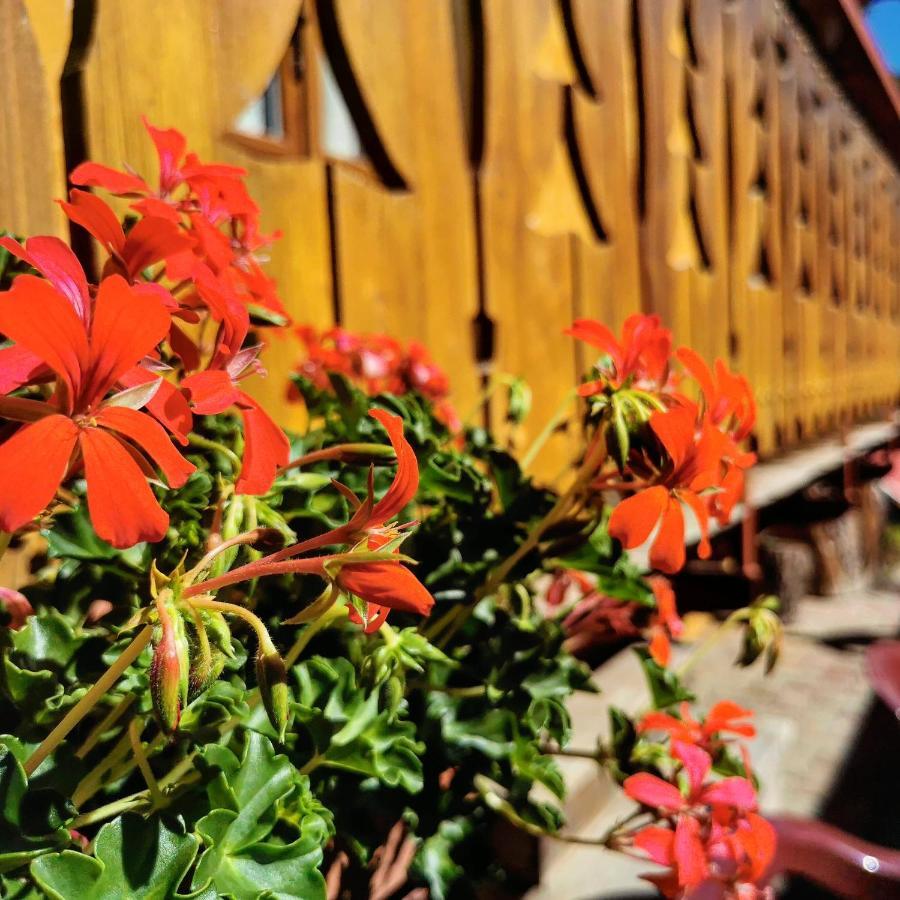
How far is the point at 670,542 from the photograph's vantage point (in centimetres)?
63

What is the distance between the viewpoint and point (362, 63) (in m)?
1.53

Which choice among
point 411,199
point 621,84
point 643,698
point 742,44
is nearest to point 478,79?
point 411,199

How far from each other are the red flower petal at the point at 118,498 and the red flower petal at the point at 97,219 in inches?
7.5

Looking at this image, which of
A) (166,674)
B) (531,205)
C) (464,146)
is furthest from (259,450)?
(531,205)

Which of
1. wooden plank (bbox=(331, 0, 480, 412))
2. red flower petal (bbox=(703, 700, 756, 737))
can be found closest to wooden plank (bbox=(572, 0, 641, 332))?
wooden plank (bbox=(331, 0, 480, 412))

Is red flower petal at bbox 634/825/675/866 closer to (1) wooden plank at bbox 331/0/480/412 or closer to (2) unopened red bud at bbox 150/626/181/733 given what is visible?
(2) unopened red bud at bbox 150/626/181/733

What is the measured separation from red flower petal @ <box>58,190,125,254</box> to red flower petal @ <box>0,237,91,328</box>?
79 mm

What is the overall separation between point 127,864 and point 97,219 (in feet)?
1.22

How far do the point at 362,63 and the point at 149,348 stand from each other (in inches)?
50.1

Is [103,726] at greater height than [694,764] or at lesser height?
greater

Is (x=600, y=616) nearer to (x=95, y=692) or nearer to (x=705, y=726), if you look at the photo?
(x=705, y=726)

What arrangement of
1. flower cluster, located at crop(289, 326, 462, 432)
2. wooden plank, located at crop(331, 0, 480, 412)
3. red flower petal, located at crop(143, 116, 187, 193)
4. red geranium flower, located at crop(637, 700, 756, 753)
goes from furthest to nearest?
wooden plank, located at crop(331, 0, 480, 412) → flower cluster, located at crop(289, 326, 462, 432) → red geranium flower, located at crop(637, 700, 756, 753) → red flower petal, located at crop(143, 116, 187, 193)

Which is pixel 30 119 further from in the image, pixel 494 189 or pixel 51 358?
pixel 494 189

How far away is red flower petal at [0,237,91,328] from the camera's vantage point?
0.44 meters
